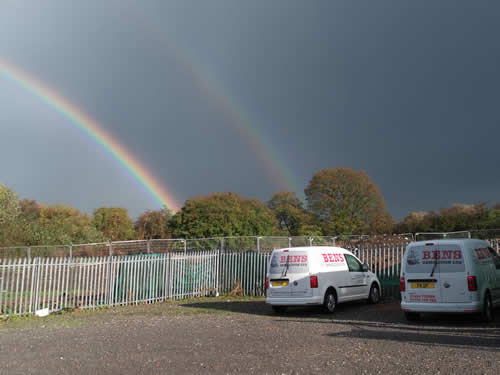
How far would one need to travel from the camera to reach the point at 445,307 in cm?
1134

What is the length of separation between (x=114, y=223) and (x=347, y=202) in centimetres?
3834

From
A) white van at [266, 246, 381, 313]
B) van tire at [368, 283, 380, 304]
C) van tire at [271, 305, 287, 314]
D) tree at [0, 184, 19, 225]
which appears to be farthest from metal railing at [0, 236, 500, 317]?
tree at [0, 184, 19, 225]

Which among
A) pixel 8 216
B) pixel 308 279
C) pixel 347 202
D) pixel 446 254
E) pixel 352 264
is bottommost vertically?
pixel 308 279

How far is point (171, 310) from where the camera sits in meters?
15.6

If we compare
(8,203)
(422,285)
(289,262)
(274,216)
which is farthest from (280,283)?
(274,216)

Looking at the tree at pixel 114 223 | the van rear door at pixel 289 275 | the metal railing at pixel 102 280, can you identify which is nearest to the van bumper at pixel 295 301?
the van rear door at pixel 289 275

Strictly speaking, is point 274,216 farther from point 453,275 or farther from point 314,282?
point 453,275

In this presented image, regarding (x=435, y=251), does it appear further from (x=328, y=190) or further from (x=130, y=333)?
(x=328, y=190)

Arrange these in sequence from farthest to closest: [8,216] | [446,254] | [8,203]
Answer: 1. [8,203]
2. [8,216]
3. [446,254]

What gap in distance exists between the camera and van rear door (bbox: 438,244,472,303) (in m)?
11.3

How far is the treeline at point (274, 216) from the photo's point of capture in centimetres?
5212

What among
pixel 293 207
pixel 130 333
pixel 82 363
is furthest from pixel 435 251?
pixel 293 207

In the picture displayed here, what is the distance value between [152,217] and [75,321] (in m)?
72.1

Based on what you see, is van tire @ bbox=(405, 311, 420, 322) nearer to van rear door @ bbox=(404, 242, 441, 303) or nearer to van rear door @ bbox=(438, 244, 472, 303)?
van rear door @ bbox=(404, 242, 441, 303)
